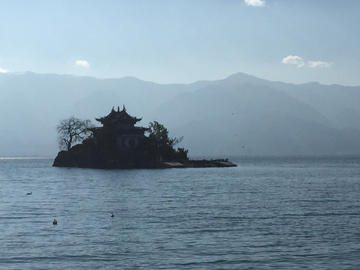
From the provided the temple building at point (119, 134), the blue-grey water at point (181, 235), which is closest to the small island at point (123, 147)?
the temple building at point (119, 134)

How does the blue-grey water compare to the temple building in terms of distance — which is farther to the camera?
the temple building

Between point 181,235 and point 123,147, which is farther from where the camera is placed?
point 123,147

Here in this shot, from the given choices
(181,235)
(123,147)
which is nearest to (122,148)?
(123,147)

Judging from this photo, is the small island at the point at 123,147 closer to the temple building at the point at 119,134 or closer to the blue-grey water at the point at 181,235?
the temple building at the point at 119,134

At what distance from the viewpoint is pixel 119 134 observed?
141 metres

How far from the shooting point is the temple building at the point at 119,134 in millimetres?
137750

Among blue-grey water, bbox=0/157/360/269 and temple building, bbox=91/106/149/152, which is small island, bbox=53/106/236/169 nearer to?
temple building, bbox=91/106/149/152

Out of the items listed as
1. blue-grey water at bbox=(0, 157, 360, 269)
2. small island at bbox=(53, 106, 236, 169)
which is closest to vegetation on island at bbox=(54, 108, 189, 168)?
small island at bbox=(53, 106, 236, 169)

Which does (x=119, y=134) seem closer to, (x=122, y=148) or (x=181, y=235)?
(x=122, y=148)

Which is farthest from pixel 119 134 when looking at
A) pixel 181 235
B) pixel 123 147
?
pixel 181 235

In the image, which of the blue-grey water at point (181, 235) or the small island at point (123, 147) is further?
the small island at point (123, 147)

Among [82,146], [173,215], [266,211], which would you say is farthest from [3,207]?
[82,146]

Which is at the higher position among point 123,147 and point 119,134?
point 119,134

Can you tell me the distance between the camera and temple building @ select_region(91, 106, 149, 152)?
137750 mm
